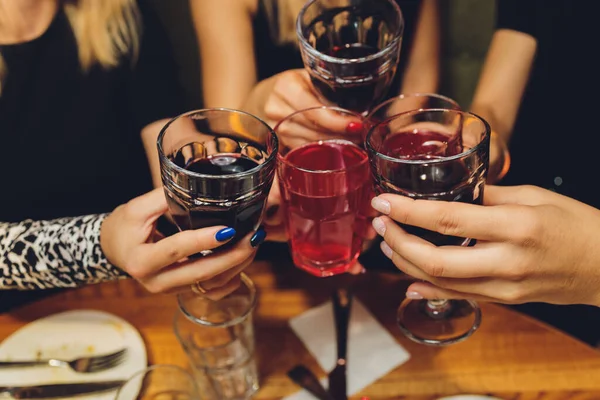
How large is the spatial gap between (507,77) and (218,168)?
0.99m

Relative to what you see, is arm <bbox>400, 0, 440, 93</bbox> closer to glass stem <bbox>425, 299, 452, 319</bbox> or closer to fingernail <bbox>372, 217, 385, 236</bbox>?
glass stem <bbox>425, 299, 452, 319</bbox>

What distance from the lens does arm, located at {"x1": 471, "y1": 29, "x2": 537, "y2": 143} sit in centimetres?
150

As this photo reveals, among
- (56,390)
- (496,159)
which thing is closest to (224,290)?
(56,390)

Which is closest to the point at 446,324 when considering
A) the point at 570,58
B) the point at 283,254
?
the point at 283,254

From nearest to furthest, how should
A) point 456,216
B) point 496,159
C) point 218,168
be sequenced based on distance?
point 456,216, point 218,168, point 496,159

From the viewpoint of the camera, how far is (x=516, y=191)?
85 cm

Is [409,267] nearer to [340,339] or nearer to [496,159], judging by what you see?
→ [340,339]

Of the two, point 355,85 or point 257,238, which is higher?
point 355,85

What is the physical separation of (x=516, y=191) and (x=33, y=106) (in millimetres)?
1120

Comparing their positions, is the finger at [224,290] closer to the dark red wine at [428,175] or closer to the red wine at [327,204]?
the red wine at [327,204]

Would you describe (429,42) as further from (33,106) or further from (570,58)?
(33,106)

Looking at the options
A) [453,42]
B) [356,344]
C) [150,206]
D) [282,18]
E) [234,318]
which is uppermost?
[282,18]

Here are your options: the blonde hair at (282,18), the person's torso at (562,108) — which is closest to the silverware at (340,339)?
the blonde hair at (282,18)

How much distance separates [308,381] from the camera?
1.02 metres
